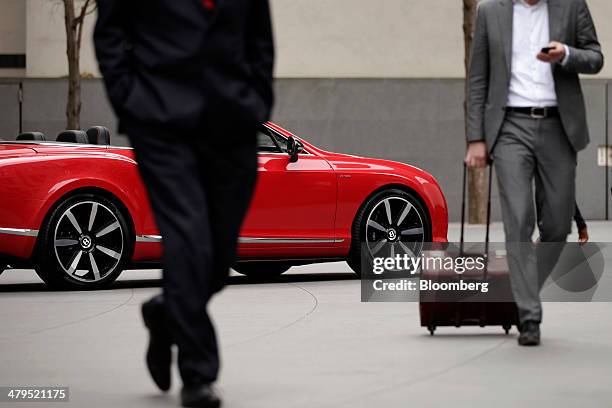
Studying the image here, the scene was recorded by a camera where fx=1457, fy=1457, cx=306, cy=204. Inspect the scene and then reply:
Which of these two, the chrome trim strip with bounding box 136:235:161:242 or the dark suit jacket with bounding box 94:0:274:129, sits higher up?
the dark suit jacket with bounding box 94:0:274:129

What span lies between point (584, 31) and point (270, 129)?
522 cm

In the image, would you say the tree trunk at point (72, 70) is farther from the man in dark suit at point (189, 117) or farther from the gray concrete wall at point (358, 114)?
the man in dark suit at point (189, 117)

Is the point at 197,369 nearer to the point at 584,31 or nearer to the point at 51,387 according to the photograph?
the point at 51,387

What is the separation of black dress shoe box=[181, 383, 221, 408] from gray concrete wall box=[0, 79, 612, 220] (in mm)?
23951

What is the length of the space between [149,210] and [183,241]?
6.47 metres

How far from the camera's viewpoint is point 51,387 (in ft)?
20.9

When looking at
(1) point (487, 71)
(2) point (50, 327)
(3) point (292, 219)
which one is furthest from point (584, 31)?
(3) point (292, 219)

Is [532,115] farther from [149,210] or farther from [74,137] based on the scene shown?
[74,137]

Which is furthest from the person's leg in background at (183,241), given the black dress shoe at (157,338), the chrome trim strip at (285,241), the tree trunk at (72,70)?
the tree trunk at (72,70)

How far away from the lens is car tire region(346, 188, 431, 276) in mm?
12836

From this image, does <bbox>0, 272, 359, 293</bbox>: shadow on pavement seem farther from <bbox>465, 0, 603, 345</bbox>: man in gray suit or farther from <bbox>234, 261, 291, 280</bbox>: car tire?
<bbox>465, 0, 603, 345</bbox>: man in gray suit

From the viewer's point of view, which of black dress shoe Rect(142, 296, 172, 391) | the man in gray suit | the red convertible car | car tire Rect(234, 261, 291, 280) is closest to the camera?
black dress shoe Rect(142, 296, 172, 391)

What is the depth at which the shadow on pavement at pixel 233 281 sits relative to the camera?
12.6m

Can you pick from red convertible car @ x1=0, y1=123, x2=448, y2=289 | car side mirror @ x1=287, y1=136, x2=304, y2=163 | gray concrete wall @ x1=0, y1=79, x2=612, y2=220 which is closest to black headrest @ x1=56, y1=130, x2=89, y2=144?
red convertible car @ x1=0, y1=123, x2=448, y2=289
